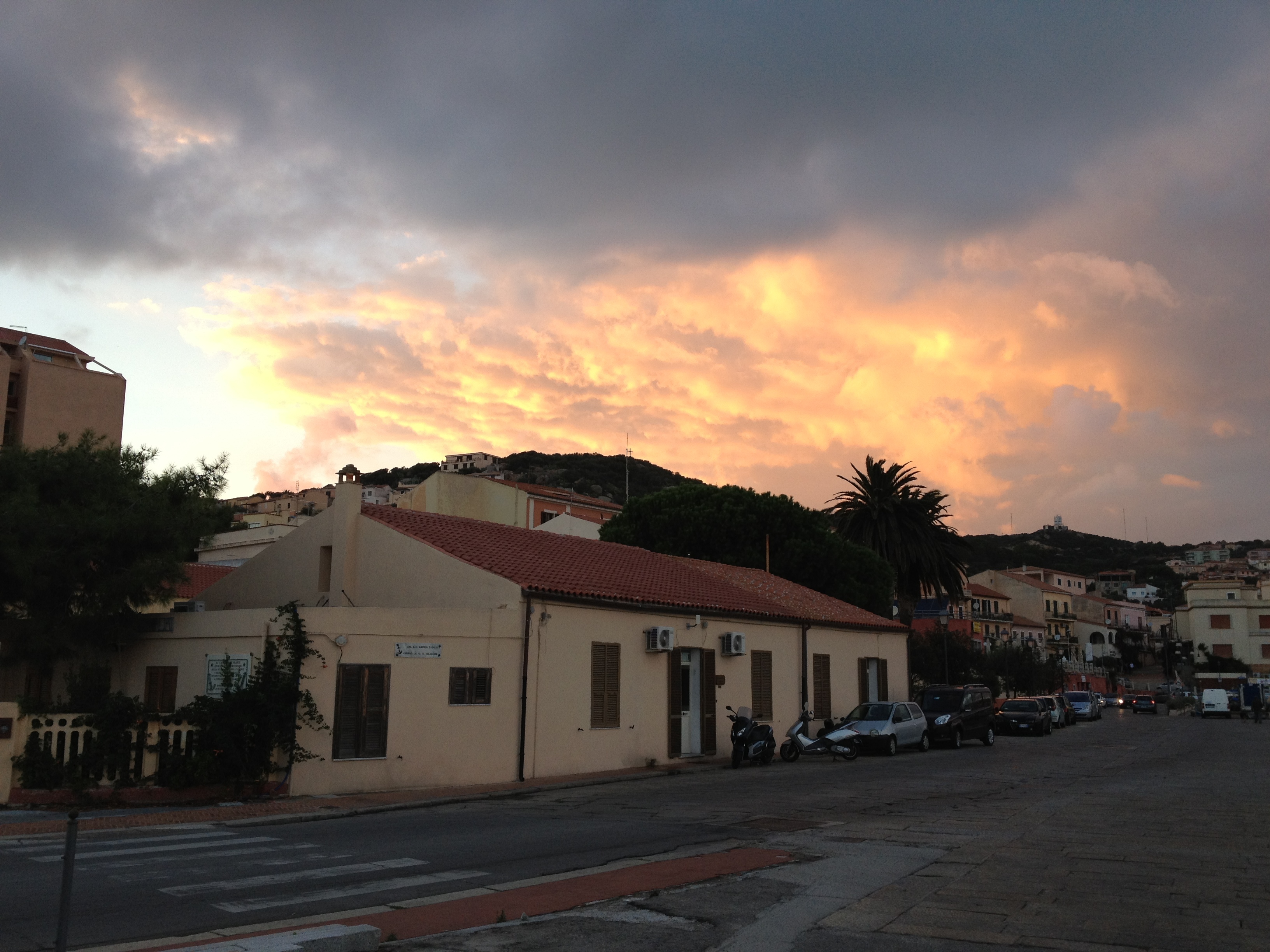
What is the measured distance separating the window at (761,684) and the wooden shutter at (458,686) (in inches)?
401

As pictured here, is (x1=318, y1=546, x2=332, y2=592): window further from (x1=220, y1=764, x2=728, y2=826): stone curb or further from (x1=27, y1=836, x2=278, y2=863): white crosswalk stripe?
(x1=27, y1=836, x2=278, y2=863): white crosswalk stripe

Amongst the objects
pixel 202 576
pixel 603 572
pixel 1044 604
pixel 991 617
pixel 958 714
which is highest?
pixel 1044 604

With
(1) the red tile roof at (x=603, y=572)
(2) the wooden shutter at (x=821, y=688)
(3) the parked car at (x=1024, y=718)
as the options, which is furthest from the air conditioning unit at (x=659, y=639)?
(3) the parked car at (x=1024, y=718)

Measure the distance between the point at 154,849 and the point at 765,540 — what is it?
3518 cm

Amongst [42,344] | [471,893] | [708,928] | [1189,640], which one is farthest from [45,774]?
[1189,640]

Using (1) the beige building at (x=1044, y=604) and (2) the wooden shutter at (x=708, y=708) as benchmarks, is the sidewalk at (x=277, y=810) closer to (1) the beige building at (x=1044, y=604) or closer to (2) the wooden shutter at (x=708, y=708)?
(2) the wooden shutter at (x=708, y=708)

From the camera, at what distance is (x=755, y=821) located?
45.7 ft

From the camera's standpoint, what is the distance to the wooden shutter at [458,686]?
18891 mm

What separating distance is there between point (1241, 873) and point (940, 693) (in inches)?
950

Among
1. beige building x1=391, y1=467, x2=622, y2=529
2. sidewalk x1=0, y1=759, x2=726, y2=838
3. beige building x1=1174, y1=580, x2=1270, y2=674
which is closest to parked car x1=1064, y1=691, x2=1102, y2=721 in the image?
beige building x1=391, y1=467, x2=622, y2=529

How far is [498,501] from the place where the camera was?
66688mm

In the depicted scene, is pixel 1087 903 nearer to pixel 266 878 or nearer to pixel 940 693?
pixel 266 878

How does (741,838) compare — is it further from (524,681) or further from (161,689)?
(161,689)

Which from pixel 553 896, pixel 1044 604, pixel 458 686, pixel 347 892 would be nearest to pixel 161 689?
pixel 458 686
